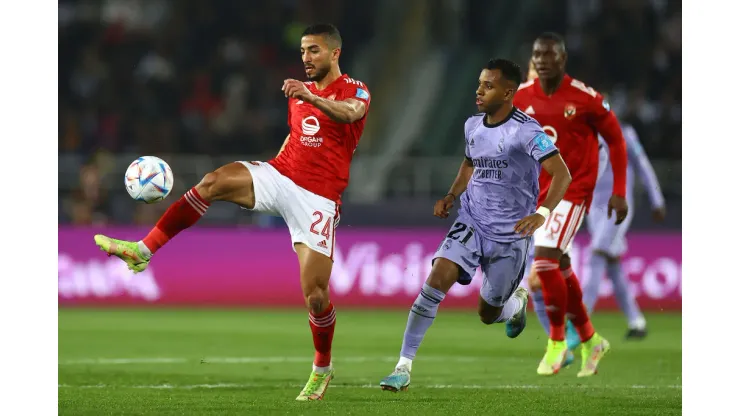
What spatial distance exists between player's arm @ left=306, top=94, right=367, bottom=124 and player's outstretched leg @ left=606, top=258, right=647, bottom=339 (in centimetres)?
500

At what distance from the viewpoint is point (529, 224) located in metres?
6.80

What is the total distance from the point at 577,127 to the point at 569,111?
15cm

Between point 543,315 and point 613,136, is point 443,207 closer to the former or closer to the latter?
point 613,136

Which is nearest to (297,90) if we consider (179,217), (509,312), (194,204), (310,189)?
(310,189)

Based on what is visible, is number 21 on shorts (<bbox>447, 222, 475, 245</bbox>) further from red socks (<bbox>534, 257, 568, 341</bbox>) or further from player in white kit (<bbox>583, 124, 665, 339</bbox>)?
player in white kit (<bbox>583, 124, 665, 339</bbox>)

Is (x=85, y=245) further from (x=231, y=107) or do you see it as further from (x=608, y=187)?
(x=608, y=187)

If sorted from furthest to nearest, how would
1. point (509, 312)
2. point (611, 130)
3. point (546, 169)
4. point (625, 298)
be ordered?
1. point (625, 298)
2. point (611, 130)
3. point (509, 312)
4. point (546, 169)

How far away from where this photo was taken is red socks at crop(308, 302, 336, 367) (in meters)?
7.24

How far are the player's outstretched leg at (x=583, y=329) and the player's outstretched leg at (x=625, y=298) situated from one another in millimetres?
2637

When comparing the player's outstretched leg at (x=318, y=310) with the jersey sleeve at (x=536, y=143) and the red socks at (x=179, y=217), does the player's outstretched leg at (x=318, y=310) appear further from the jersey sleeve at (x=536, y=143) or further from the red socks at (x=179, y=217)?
the jersey sleeve at (x=536, y=143)

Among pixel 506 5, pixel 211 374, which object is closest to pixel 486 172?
pixel 211 374

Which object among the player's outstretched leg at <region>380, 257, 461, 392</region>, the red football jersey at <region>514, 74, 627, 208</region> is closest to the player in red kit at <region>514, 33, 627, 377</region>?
the red football jersey at <region>514, 74, 627, 208</region>

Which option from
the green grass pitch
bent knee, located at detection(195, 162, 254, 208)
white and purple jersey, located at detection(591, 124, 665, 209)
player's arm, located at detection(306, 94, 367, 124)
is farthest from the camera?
white and purple jersey, located at detection(591, 124, 665, 209)
